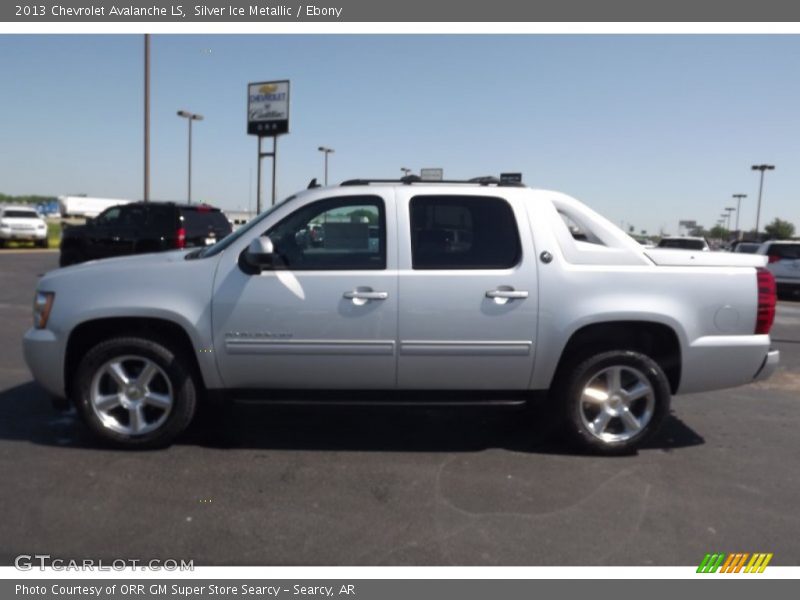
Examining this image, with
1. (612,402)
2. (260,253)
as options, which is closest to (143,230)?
(260,253)

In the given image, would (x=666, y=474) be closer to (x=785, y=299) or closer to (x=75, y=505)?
(x=75, y=505)

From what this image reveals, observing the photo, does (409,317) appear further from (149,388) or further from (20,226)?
(20,226)

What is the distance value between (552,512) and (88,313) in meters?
3.20

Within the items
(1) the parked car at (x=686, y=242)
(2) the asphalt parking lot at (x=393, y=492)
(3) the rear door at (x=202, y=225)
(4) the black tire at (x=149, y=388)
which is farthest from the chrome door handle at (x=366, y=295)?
(1) the parked car at (x=686, y=242)

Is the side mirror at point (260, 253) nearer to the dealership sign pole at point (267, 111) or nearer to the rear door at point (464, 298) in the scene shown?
the rear door at point (464, 298)

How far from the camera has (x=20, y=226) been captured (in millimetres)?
27125

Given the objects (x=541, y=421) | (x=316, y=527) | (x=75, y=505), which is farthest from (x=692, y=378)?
(x=75, y=505)

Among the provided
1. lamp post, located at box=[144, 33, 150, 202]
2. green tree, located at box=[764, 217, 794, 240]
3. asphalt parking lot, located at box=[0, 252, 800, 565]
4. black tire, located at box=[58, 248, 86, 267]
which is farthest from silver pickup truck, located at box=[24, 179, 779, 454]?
green tree, located at box=[764, 217, 794, 240]

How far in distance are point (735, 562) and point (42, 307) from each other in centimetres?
449

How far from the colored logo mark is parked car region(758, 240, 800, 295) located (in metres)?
16.2

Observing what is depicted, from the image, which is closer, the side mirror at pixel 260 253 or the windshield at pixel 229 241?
the side mirror at pixel 260 253

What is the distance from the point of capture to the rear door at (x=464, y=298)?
460cm

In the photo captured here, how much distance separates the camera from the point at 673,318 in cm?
468

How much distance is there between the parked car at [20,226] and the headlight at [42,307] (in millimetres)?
25418
